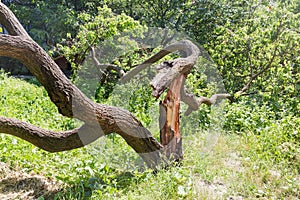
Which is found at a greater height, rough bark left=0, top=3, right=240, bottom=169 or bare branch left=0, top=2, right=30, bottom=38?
bare branch left=0, top=2, right=30, bottom=38

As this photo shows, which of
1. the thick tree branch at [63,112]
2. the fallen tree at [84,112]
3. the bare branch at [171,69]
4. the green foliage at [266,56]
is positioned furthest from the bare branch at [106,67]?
the thick tree branch at [63,112]

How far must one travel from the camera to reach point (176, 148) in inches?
111

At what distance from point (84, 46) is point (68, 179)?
395 centimetres

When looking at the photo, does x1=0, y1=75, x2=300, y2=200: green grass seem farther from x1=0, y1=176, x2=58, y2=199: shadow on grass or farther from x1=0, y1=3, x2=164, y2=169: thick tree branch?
x1=0, y1=3, x2=164, y2=169: thick tree branch

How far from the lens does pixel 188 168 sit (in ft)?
8.75

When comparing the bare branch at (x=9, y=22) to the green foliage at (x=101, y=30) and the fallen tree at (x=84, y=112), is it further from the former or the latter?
the green foliage at (x=101, y=30)

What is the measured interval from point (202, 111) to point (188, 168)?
1749mm

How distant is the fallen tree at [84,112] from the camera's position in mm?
2014

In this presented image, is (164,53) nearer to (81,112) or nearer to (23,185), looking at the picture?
(81,112)

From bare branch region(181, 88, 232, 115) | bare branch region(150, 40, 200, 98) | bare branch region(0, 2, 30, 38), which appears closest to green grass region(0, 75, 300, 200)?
bare branch region(181, 88, 232, 115)

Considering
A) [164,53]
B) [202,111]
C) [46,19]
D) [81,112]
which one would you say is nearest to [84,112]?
[81,112]

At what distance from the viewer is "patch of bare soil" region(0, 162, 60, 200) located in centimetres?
235

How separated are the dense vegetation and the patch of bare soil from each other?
8 cm

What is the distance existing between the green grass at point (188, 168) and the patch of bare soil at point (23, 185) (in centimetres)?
6
